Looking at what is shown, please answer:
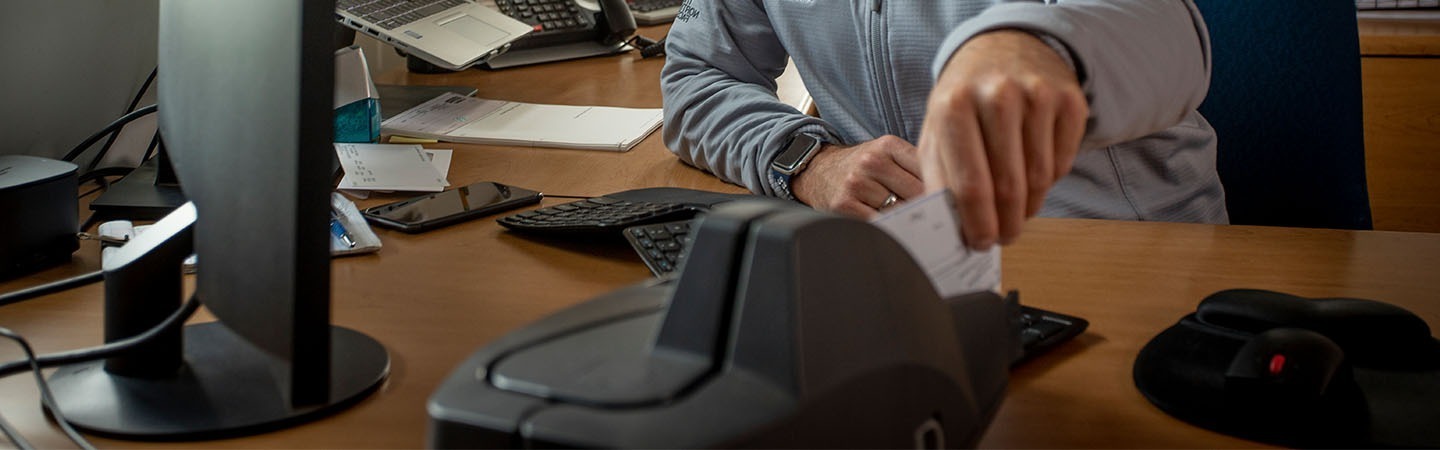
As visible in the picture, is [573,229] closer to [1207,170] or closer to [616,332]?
[616,332]

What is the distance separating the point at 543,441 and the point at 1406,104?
6.84ft

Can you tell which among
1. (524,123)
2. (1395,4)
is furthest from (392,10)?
(1395,4)

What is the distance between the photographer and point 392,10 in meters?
1.58

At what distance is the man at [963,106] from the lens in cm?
Result: 59

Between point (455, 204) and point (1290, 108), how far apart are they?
2.59 feet

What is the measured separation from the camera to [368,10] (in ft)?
5.04

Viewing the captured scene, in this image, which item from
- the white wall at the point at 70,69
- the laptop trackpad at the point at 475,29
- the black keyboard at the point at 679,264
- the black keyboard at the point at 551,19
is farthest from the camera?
the black keyboard at the point at 551,19

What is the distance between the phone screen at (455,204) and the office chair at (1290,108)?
2.24ft

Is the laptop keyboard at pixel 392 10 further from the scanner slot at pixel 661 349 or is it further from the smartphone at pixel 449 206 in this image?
the scanner slot at pixel 661 349

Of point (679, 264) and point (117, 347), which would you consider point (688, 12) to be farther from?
point (117, 347)

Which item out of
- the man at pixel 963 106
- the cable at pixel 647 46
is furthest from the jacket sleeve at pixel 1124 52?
the cable at pixel 647 46

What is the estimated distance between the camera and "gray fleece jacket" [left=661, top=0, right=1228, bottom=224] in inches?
32.6

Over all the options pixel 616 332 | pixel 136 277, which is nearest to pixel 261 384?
pixel 136 277

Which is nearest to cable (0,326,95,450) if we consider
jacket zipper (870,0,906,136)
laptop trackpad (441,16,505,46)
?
jacket zipper (870,0,906,136)
